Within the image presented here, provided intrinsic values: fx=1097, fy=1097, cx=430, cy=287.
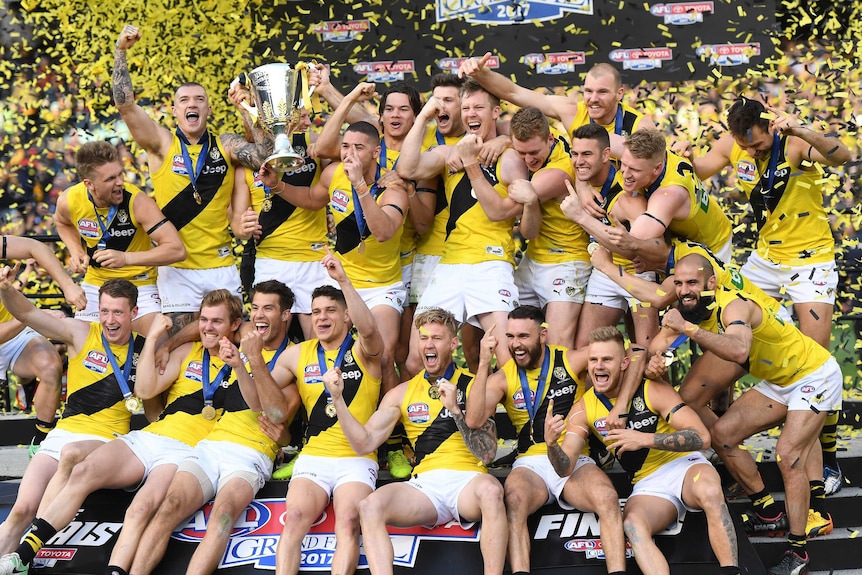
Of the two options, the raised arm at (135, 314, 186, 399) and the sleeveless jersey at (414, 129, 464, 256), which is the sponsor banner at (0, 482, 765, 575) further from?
the sleeveless jersey at (414, 129, 464, 256)

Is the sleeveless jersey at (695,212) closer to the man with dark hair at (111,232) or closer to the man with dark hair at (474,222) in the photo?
the man with dark hair at (474,222)

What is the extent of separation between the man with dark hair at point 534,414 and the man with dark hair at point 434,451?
11 centimetres

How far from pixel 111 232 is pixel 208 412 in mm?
1240

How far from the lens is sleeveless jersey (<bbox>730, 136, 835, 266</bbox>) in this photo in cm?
637

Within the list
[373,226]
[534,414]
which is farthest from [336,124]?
[534,414]

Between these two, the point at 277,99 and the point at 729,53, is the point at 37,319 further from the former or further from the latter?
the point at 729,53

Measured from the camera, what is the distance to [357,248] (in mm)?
6488

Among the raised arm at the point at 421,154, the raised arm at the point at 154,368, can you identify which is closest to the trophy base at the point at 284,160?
the raised arm at the point at 421,154

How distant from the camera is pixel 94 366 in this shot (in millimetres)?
6445

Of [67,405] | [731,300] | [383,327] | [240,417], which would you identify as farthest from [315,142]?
[731,300]

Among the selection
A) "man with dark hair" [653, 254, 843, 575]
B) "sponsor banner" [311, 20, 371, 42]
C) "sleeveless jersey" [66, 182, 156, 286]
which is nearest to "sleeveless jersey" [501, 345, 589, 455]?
"man with dark hair" [653, 254, 843, 575]

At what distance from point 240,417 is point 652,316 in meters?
2.44

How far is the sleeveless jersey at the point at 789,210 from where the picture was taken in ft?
20.9

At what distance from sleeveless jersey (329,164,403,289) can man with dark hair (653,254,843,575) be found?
1.63 m
